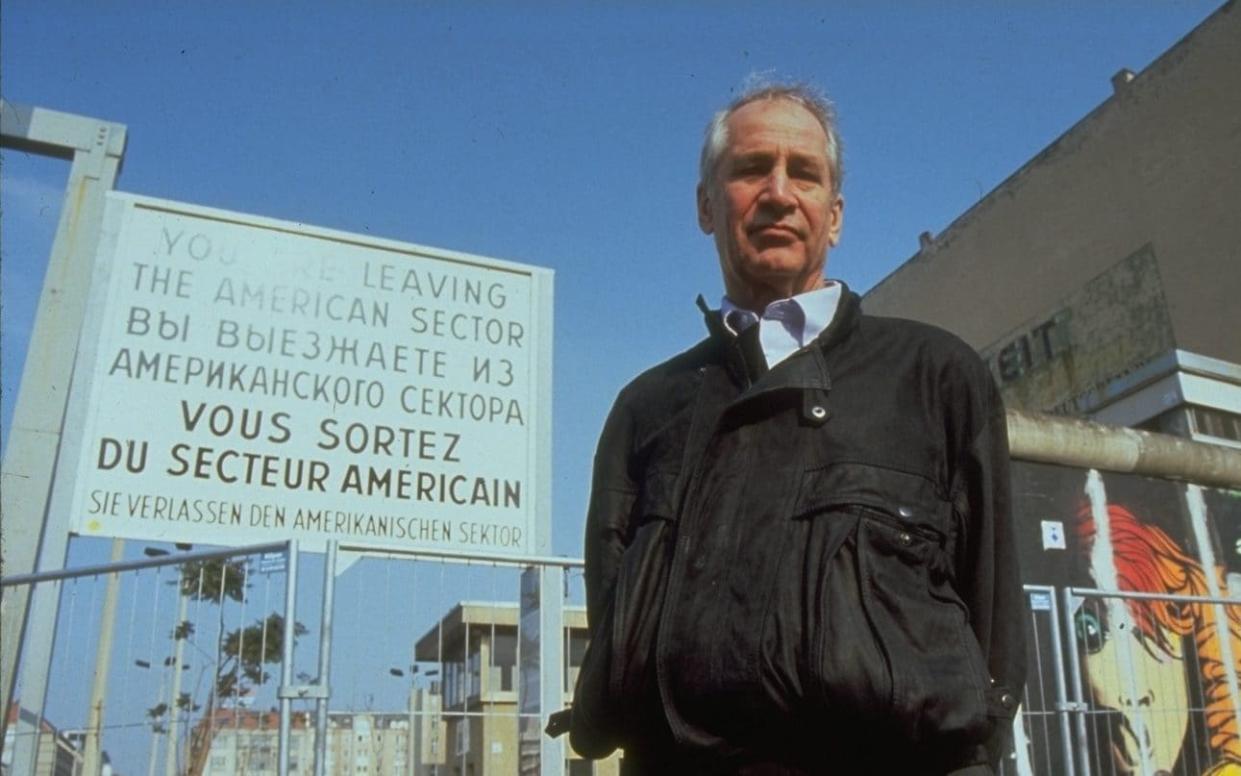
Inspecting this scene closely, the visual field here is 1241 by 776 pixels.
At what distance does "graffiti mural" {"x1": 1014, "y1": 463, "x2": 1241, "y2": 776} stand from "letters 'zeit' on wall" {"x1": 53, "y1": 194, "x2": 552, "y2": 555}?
125 inches

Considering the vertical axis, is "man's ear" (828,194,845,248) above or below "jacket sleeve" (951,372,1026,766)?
above

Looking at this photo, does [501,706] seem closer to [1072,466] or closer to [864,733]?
[864,733]

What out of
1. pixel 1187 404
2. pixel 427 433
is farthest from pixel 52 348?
pixel 1187 404

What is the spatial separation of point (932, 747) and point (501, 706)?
4.05m

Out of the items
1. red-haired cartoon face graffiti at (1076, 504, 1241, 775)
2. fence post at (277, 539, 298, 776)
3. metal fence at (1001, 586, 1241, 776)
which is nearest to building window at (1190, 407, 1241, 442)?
red-haired cartoon face graffiti at (1076, 504, 1241, 775)

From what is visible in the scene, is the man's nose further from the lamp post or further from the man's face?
the lamp post

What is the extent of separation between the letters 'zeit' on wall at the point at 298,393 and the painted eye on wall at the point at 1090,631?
3.07 metres

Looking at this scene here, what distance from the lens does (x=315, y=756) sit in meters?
4.58

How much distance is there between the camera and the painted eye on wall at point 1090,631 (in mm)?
6211

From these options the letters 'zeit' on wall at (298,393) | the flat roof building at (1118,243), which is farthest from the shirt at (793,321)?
the flat roof building at (1118,243)

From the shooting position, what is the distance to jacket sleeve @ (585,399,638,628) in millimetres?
1580

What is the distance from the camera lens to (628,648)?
1333 mm

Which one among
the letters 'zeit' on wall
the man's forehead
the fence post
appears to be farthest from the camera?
the letters 'zeit' on wall

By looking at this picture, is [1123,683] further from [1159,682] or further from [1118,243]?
[1118,243]
